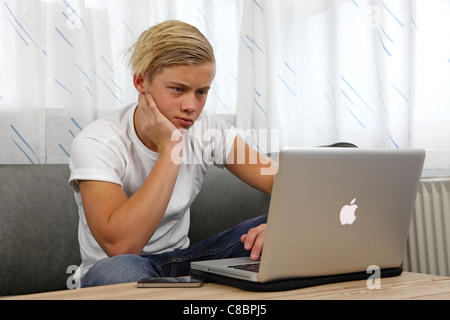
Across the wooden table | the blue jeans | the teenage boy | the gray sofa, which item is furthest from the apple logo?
the gray sofa

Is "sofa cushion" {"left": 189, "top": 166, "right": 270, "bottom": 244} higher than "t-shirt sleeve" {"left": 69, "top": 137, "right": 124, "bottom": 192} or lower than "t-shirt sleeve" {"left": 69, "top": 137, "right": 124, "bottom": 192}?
lower

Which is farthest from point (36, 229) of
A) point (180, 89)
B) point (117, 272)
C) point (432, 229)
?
point (432, 229)

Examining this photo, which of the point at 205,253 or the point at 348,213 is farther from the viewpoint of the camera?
the point at 205,253

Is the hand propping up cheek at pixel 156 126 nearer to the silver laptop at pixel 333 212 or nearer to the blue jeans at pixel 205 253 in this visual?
the blue jeans at pixel 205 253

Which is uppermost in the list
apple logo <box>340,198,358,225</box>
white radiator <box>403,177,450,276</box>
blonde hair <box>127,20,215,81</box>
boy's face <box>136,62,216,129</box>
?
blonde hair <box>127,20,215,81</box>

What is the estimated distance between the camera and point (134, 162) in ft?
4.73

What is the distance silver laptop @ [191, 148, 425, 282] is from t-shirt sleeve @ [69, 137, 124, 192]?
15.2 inches

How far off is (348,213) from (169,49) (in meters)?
0.69

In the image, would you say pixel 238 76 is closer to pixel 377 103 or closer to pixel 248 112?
pixel 248 112

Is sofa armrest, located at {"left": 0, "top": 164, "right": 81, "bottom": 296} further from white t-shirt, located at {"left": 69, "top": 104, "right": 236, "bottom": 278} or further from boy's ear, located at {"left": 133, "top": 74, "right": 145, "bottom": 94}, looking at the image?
boy's ear, located at {"left": 133, "top": 74, "right": 145, "bottom": 94}

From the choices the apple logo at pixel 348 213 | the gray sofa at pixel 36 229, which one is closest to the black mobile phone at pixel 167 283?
the apple logo at pixel 348 213

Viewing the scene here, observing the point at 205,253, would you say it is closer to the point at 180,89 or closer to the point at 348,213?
the point at 180,89

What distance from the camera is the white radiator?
2.06 m
